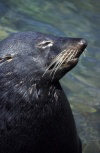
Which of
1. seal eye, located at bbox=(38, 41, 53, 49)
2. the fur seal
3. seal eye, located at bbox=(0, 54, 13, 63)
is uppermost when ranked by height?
seal eye, located at bbox=(38, 41, 53, 49)

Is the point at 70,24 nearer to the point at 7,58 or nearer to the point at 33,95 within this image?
the point at 7,58

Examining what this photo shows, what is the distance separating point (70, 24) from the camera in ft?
37.6

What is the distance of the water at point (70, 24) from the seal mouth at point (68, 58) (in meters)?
4.47

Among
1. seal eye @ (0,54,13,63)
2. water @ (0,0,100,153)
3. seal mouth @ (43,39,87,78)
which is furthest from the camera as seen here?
water @ (0,0,100,153)

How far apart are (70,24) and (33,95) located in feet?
29.1

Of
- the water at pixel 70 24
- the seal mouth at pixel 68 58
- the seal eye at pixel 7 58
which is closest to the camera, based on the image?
the seal mouth at pixel 68 58

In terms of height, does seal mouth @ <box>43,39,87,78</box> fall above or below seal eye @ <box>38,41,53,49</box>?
below

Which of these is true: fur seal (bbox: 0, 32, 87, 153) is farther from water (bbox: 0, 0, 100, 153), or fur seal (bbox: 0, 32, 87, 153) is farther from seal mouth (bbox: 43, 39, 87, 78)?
water (bbox: 0, 0, 100, 153)

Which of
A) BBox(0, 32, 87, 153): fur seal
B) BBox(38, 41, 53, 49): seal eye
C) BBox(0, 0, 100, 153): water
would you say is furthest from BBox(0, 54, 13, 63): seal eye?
BBox(0, 0, 100, 153): water

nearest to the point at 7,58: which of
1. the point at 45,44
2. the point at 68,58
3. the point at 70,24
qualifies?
the point at 45,44

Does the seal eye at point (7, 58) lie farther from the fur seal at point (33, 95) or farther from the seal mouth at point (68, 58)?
the seal mouth at point (68, 58)

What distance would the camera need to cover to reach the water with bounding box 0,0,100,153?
8.06m

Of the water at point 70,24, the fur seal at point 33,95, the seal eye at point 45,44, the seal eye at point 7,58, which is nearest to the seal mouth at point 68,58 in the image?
the fur seal at point 33,95

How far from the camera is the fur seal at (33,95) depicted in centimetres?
290
